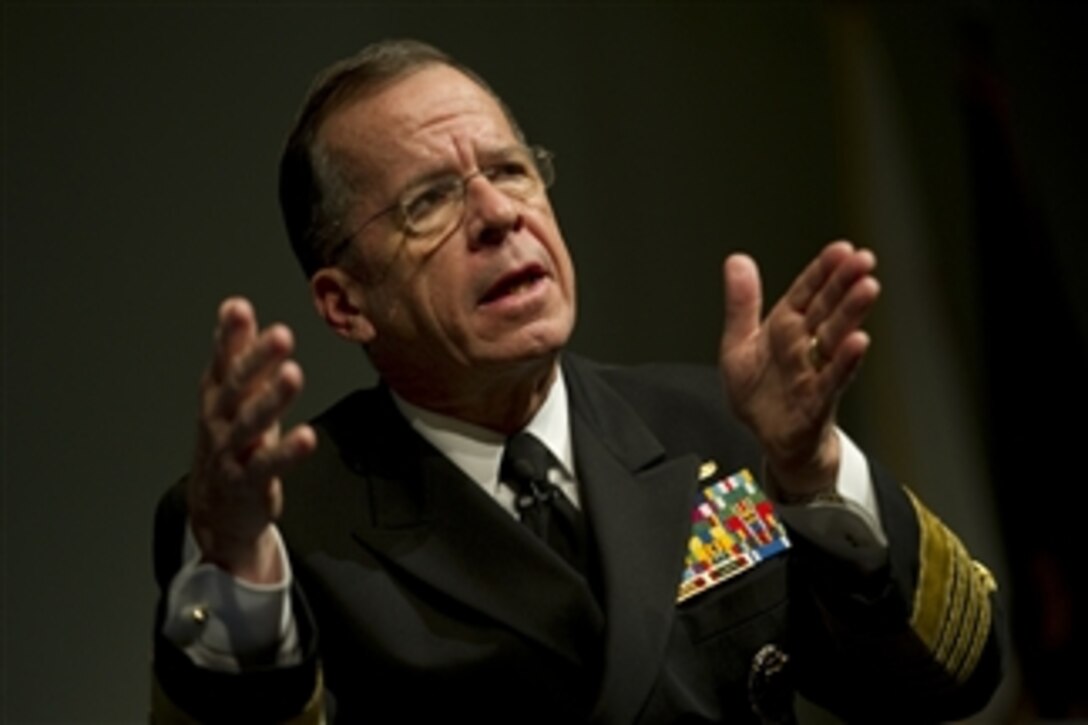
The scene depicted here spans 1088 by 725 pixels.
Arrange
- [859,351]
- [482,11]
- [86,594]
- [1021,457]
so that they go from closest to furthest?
[859,351], [86,594], [482,11], [1021,457]

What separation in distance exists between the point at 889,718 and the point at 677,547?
289 millimetres

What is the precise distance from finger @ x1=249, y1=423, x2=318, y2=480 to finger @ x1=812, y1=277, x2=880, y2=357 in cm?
43

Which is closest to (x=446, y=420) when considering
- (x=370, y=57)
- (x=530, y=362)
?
(x=530, y=362)

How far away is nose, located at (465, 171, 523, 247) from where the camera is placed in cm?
144

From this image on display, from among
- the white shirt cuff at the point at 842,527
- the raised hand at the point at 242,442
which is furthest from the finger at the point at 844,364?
the raised hand at the point at 242,442

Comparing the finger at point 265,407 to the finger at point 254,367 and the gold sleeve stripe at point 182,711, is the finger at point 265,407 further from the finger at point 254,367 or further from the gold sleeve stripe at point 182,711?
the gold sleeve stripe at point 182,711

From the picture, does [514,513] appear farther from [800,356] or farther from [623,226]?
[623,226]

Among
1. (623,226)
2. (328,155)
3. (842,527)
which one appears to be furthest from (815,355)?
(623,226)

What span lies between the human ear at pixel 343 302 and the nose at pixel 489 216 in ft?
0.53

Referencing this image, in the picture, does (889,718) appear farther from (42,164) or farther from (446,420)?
(42,164)

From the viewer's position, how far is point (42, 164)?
1.79m

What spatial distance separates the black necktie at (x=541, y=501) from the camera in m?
1.42

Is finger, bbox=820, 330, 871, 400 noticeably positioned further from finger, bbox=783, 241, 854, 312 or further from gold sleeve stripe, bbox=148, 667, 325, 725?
gold sleeve stripe, bbox=148, 667, 325, 725

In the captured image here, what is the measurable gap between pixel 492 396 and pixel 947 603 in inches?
19.3
